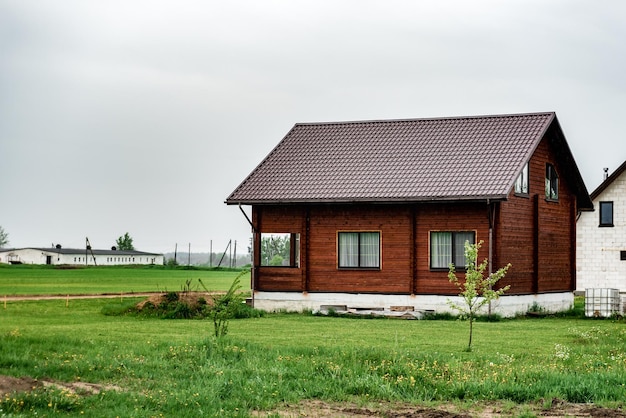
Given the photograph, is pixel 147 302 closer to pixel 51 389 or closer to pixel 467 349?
pixel 467 349

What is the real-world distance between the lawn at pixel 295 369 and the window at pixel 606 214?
3091 cm

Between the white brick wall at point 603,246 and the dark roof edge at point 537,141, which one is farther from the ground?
the dark roof edge at point 537,141

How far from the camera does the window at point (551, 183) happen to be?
127 ft

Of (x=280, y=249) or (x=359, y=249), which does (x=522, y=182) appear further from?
(x=280, y=249)

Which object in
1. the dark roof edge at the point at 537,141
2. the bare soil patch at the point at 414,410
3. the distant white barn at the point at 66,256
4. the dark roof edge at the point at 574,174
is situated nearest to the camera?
the bare soil patch at the point at 414,410

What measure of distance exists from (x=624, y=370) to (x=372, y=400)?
514 cm

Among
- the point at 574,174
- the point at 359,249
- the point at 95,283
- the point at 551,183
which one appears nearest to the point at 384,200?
the point at 359,249

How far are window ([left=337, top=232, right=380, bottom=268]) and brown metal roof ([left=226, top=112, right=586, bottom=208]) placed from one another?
5.08ft

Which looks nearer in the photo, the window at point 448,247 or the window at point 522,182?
the window at point 448,247

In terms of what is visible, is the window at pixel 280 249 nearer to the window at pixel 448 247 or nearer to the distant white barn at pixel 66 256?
the window at pixel 448 247

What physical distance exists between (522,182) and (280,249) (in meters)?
9.13

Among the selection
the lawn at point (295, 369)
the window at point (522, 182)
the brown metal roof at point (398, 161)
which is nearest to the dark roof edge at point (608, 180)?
the brown metal roof at point (398, 161)

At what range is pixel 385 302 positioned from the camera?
116ft

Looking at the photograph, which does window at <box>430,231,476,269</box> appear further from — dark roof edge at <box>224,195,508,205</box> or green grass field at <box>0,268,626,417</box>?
green grass field at <box>0,268,626,417</box>
